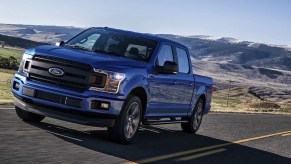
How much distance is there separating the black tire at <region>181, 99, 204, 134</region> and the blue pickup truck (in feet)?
7.31

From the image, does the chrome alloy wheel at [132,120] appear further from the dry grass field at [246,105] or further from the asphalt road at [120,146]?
the dry grass field at [246,105]

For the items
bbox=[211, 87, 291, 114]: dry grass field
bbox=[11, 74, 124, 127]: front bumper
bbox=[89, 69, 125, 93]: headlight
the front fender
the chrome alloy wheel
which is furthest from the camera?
bbox=[211, 87, 291, 114]: dry grass field

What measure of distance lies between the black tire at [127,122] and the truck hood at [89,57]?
0.58m

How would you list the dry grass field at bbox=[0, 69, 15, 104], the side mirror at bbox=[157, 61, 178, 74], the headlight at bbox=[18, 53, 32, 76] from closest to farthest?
the headlight at bbox=[18, 53, 32, 76] → the side mirror at bbox=[157, 61, 178, 74] → the dry grass field at bbox=[0, 69, 15, 104]

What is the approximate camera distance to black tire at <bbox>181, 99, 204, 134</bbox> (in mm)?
11344

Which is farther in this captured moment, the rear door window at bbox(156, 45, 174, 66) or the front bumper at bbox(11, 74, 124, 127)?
the rear door window at bbox(156, 45, 174, 66)

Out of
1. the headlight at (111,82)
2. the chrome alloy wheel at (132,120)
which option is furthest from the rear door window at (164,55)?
the headlight at (111,82)

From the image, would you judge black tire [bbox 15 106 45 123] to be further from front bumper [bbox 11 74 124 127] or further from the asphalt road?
front bumper [bbox 11 74 124 127]

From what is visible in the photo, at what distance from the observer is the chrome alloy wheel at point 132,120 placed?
7.82 metres

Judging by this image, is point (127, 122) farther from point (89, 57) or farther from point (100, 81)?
point (89, 57)

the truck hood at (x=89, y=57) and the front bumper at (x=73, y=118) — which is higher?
the truck hood at (x=89, y=57)

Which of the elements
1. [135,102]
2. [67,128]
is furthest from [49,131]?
[135,102]

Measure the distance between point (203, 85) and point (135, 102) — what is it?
403 cm

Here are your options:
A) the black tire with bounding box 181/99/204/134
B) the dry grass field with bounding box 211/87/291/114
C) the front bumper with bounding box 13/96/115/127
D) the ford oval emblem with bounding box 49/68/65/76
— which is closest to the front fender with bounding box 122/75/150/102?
the front bumper with bounding box 13/96/115/127
